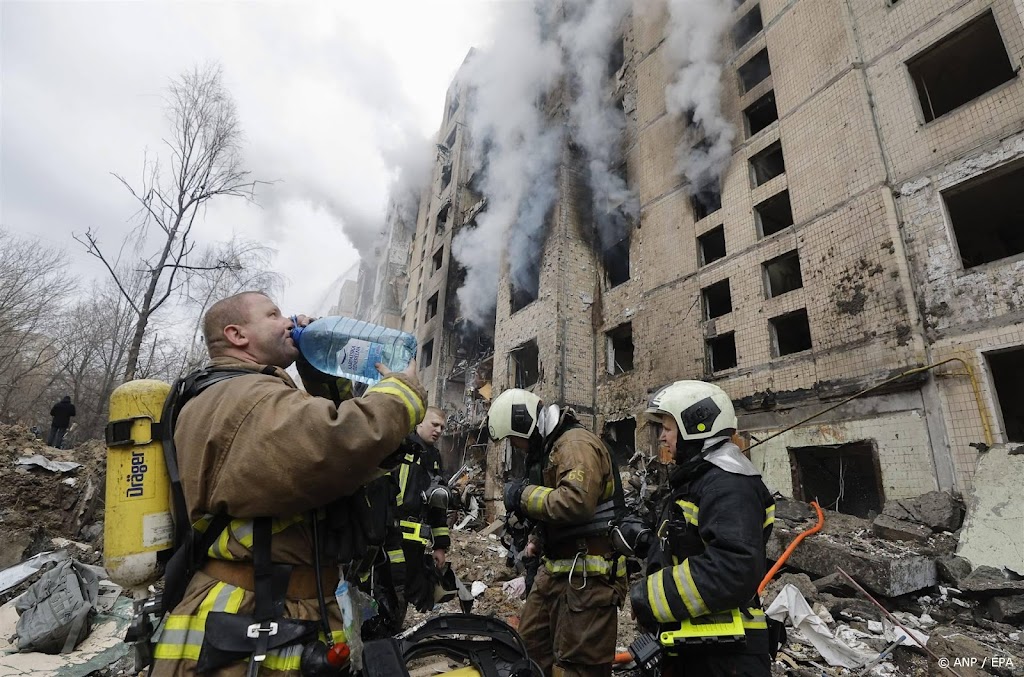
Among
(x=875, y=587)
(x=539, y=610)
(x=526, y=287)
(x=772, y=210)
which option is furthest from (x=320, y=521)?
(x=526, y=287)

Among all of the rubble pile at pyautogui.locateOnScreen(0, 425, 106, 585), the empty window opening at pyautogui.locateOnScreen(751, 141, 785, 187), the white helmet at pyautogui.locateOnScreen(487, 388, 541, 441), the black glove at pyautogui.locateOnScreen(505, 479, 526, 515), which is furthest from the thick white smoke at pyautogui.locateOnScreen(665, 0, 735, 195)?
the rubble pile at pyautogui.locateOnScreen(0, 425, 106, 585)

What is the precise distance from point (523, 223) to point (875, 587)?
603 inches

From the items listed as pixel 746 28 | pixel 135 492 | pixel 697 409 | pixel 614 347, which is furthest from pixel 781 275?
pixel 135 492

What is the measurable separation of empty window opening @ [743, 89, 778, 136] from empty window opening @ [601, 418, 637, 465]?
8.90 meters

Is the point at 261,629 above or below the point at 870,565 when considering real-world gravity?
above

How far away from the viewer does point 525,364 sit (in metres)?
17.8

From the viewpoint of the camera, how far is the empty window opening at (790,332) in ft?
35.8

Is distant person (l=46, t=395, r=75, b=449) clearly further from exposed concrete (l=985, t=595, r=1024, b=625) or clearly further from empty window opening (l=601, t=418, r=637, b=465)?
exposed concrete (l=985, t=595, r=1024, b=625)

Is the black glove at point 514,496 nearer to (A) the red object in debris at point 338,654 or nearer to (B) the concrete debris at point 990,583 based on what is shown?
(A) the red object in debris at point 338,654

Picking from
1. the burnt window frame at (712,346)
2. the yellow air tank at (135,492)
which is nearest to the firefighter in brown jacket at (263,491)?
the yellow air tank at (135,492)

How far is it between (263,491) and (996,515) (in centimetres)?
860

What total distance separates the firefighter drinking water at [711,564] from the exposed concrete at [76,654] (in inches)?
176

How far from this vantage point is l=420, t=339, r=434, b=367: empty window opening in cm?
2281

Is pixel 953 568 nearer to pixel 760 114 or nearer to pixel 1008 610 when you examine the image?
pixel 1008 610
